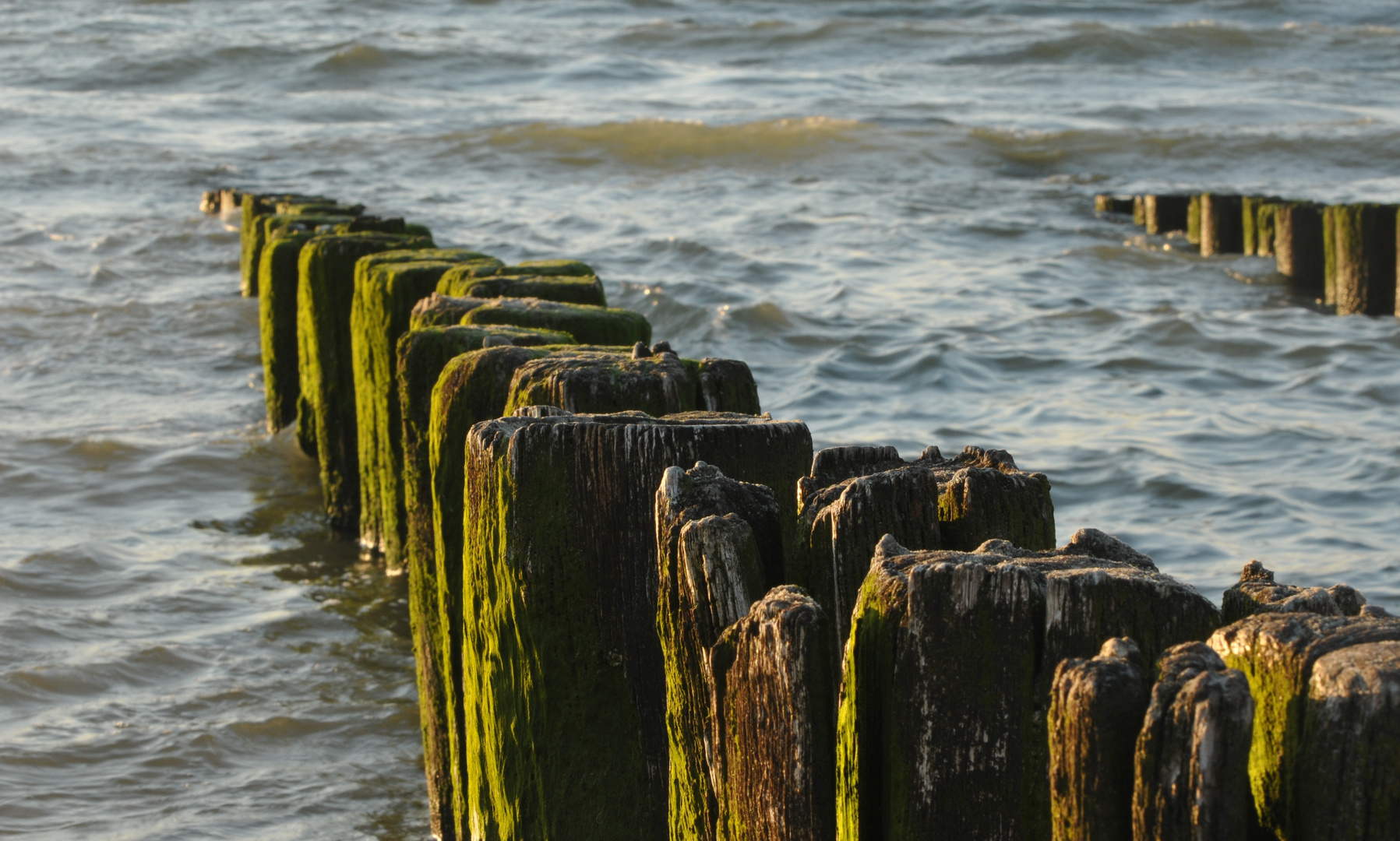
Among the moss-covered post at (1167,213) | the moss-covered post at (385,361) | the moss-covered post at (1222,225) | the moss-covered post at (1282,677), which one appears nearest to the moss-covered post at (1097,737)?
the moss-covered post at (1282,677)

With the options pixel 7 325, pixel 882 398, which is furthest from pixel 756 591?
pixel 7 325

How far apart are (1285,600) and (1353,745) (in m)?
0.30

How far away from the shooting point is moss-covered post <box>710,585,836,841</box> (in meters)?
1.44

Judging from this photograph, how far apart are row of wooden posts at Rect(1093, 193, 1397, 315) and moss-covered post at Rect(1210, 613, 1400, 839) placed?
8.90 m

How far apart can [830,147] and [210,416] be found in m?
12.6

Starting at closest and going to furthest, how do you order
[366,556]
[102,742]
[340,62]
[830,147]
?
[102,742] < [366,556] < [830,147] < [340,62]

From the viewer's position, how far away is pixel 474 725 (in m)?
2.53

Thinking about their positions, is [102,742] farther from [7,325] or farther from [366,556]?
[7,325]

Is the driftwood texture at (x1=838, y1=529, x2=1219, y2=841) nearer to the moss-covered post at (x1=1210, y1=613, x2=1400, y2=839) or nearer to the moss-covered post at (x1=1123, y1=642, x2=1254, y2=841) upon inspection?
the moss-covered post at (x1=1210, y1=613, x2=1400, y2=839)

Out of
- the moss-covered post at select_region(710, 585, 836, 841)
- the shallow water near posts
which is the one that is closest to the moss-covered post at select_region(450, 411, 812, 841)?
the moss-covered post at select_region(710, 585, 836, 841)

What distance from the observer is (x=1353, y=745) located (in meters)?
1.09

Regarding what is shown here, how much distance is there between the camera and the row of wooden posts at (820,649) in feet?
3.73

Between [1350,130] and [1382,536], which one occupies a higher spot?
[1350,130]

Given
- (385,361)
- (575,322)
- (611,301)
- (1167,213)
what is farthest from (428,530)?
(1167,213)
